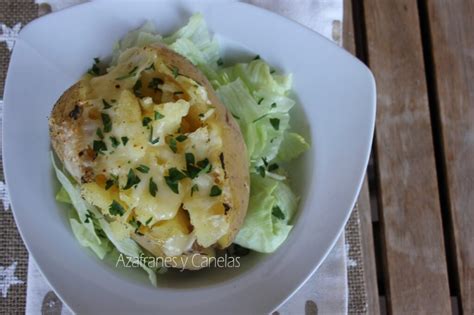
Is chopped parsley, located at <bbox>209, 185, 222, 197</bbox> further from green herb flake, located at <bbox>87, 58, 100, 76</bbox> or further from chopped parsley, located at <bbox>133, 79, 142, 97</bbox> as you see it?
green herb flake, located at <bbox>87, 58, 100, 76</bbox>

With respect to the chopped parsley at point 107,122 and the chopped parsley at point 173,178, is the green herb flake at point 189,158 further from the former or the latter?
the chopped parsley at point 107,122

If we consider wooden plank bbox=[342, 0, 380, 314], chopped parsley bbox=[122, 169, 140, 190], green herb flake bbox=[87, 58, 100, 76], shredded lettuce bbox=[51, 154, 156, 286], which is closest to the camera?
chopped parsley bbox=[122, 169, 140, 190]

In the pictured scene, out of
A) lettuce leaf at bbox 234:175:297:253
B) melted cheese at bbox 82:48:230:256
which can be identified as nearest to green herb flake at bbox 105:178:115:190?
melted cheese at bbox 82:48:230:256

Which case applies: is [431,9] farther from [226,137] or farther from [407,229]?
[226,137]

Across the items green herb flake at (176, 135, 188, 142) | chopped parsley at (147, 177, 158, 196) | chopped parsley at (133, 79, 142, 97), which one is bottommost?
chopped parsley at (147, 177, 158, 196)

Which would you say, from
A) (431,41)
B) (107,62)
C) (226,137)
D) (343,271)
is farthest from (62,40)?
(431,41)

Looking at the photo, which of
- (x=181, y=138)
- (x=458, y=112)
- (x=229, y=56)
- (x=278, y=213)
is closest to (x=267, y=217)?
(x=278, y=213)

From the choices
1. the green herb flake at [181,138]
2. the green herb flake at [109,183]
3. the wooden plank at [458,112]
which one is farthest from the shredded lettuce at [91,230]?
the wooden plank at [458,112]
